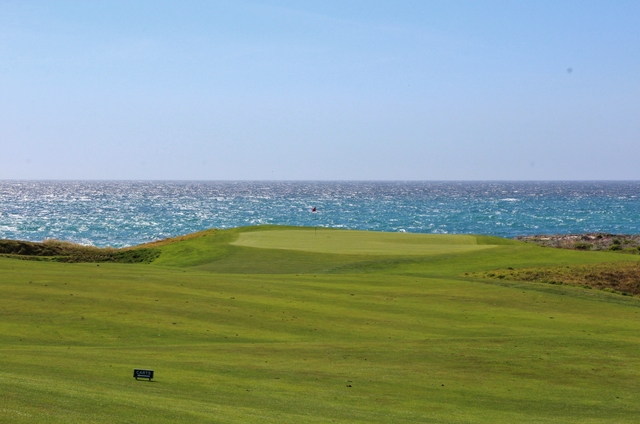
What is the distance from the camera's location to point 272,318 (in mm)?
21812

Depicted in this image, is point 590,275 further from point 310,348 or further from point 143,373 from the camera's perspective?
point 143,373

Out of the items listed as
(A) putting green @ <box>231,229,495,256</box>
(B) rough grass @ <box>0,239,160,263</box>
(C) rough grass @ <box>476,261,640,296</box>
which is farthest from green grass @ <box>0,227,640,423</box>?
(B) rough grass @ <box>0,239,160,263</box>

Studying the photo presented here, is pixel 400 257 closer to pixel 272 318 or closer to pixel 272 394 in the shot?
pixel 272 318

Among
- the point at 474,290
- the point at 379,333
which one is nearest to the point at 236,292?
the point at 379,333

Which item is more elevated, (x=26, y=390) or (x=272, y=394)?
(x=26, y=390)

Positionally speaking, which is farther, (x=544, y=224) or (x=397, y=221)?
(x=397, y=221)

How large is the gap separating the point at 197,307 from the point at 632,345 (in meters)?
12.6

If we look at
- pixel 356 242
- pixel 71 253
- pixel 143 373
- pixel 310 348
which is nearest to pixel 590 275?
pixel 356 242

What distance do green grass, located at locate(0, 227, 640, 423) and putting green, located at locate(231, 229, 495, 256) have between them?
32.7 feet

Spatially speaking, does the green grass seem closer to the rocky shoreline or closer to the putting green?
the putting green

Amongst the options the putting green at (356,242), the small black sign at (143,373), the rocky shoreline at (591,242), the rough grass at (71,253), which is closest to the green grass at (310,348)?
the small black sign at (143,373)

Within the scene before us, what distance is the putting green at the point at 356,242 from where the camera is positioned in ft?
142

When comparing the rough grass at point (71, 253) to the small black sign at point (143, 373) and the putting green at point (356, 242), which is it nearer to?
the putting green at point (356, 242)

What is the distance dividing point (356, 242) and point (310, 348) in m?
30.0
